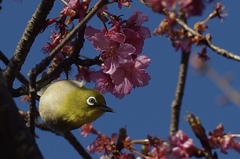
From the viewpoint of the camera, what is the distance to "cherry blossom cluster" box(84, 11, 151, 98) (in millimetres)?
4605

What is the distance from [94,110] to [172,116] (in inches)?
96.9

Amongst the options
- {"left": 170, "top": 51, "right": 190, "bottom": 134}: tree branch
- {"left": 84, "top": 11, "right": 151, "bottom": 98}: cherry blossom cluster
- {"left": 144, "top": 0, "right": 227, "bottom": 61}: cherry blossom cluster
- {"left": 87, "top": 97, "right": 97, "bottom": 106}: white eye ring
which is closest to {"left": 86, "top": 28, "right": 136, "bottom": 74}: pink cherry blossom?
{"left": 84, "top": 11, "right": 151, "bottom": 98}: cherry blossom cluster

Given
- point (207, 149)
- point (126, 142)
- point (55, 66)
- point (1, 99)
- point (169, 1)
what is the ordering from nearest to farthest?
point (1, 99) < point (169, 1) < point (207, 149) < point (126, 142) < point (55, 66)

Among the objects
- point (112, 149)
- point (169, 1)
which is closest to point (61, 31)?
point (112, 149)

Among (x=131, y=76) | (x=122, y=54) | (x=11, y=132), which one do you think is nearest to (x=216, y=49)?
(x=122, y=54)

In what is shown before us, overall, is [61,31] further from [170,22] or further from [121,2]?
[170,22]

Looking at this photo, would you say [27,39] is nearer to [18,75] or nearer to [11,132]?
[18,75]

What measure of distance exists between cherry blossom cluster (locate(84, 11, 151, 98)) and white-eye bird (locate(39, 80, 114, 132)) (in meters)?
0.17

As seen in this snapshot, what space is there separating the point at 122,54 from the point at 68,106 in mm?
755

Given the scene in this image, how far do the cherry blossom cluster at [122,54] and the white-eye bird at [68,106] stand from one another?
0.17 metres

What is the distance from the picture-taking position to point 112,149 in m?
4.51

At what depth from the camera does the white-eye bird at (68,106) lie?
190 inches

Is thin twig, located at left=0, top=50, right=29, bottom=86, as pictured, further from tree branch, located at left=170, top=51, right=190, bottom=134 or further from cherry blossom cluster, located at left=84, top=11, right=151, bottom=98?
tree branch, located at left=170, top=51, right=190, bottom=134

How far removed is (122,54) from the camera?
4.59 metres
